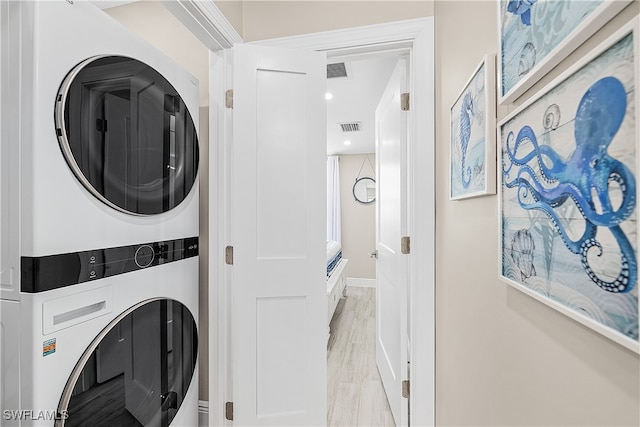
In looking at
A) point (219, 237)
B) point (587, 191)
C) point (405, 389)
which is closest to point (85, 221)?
point (219, 237)

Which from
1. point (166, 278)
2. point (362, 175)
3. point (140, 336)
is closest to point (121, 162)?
point (166, 278)

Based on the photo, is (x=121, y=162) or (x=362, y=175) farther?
(x=362, y=175)

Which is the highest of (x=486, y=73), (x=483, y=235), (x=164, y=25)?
(x=164, y=25)

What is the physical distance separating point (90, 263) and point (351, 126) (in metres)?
3.71

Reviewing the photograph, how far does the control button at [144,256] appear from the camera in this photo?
45.7 inches

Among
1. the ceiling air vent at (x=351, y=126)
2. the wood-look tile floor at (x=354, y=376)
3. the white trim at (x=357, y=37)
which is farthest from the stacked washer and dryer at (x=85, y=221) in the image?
the ceiling air vent at (x=351, y=126)

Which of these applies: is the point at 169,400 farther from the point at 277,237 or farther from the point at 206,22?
the point at 206,22

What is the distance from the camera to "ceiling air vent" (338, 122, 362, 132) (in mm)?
4119

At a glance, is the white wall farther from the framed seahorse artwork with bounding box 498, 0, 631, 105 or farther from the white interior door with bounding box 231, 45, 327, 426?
the framed seahorse artwork with bounding box 498, 0, 631, 105

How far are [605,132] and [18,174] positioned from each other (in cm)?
127

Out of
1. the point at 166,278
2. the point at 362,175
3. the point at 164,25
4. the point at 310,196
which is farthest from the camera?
the point at 362,175

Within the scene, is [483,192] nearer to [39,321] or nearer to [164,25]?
[39,321]

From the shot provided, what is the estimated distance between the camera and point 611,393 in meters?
0.42

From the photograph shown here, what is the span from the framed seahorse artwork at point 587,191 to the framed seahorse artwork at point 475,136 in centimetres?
16
